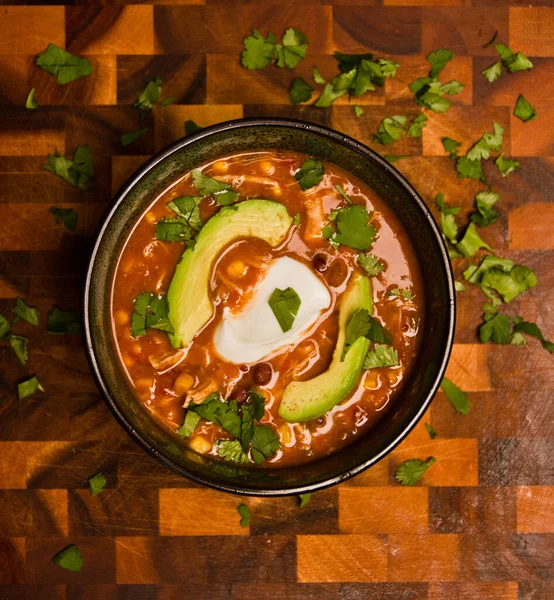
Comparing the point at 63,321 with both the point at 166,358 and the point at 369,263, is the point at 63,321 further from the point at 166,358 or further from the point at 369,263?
the point at 369,263

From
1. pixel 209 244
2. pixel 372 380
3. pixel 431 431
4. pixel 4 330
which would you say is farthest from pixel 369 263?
pixel 4 330

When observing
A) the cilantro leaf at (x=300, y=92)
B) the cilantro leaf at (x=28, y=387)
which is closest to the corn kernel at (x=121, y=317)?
the cilantro leaf at (x=28, y=387)

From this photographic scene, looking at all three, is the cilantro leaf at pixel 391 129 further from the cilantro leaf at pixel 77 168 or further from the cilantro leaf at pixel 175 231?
the cilantro leaf at pixel 77 168

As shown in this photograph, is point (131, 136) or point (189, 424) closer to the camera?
point (189, 424)

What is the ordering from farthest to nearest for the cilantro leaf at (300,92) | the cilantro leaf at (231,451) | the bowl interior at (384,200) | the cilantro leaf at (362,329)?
the cilantro leaf at (300,92) → the cilantro leaf at (231,451) → the cilantro leaf at (362,329) → the bowl interior at (384,200)

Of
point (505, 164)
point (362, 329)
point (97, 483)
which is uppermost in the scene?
point (505, 164)

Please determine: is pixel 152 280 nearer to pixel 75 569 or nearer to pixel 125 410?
pixel 125 410

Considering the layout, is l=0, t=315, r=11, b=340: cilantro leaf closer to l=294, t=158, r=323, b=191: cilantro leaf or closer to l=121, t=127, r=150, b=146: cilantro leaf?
l=121, t=127, r=150, b=146: cilantro leaf
